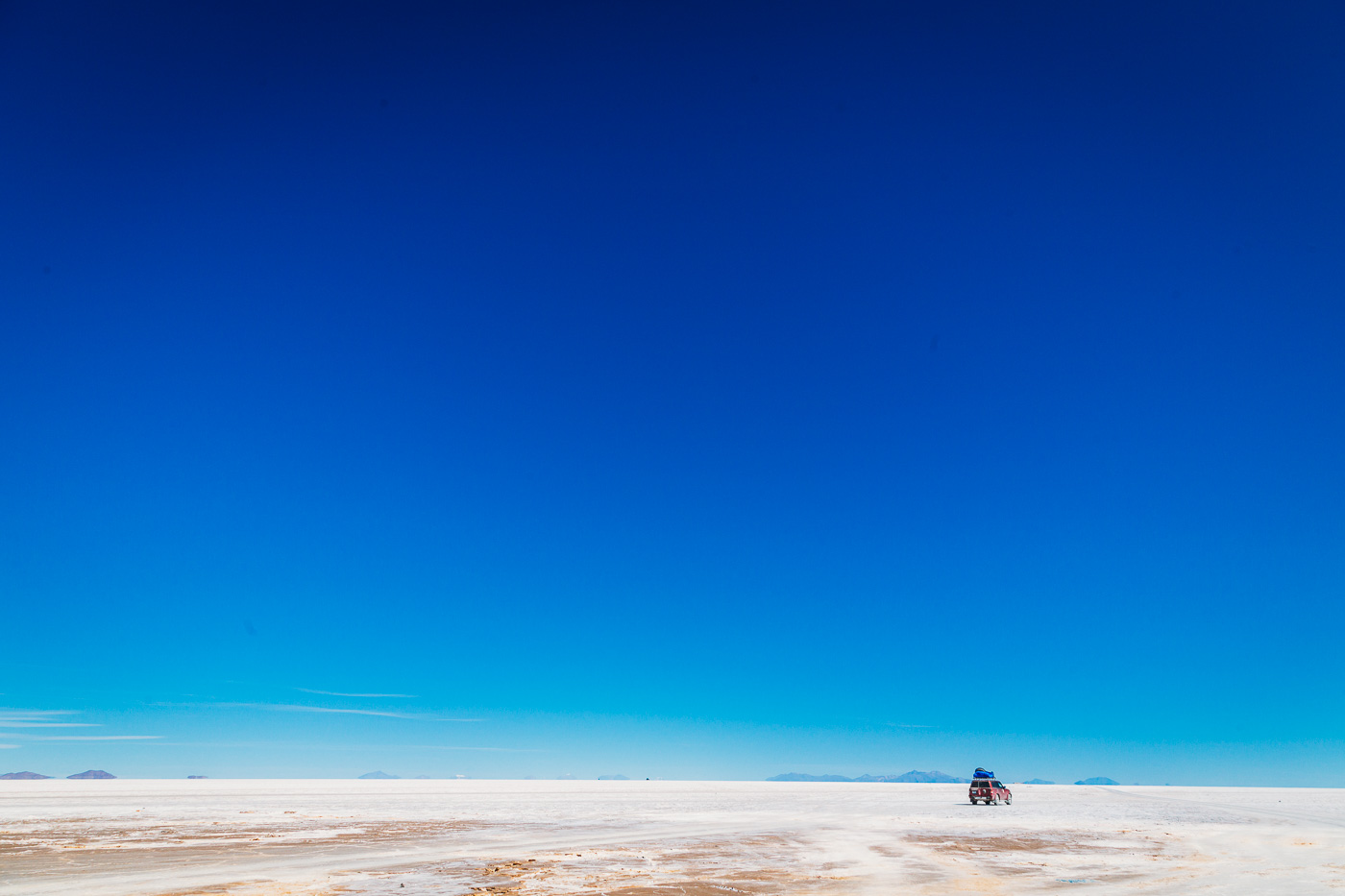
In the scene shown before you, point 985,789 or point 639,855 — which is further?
point 985,789

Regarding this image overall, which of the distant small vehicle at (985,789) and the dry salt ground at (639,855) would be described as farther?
the distant small vehicle at (985,789)

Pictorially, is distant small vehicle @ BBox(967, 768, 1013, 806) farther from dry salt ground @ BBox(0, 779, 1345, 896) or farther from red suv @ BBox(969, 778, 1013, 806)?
dry salt ground @ BBox(0, 779, 1345, 896)

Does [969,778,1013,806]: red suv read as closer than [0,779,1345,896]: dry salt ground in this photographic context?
No

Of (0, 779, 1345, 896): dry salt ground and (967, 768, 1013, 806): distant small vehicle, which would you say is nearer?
(0, 779, 1345, 896): dry salt ground

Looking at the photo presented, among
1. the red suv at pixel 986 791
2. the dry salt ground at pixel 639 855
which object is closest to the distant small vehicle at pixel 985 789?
the red suv at pixel 986 791

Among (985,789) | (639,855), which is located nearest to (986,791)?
(985,789)

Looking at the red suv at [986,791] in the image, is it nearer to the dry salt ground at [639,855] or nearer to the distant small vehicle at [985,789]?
the distant small vehicle at [985,789]

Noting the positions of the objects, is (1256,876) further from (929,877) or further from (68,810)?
(68,810)

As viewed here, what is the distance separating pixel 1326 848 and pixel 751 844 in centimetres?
1842

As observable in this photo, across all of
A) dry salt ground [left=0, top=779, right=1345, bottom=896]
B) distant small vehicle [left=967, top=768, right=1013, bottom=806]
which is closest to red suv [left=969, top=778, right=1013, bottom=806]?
distant small vehicle [left=967, top=768, right=1013, bottom=806]

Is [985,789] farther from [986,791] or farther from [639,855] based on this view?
[639,855]

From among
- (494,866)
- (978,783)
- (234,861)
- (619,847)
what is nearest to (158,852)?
(234,861)

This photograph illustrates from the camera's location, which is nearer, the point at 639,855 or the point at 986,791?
the point at 639,855

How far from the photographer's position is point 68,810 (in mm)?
41562
